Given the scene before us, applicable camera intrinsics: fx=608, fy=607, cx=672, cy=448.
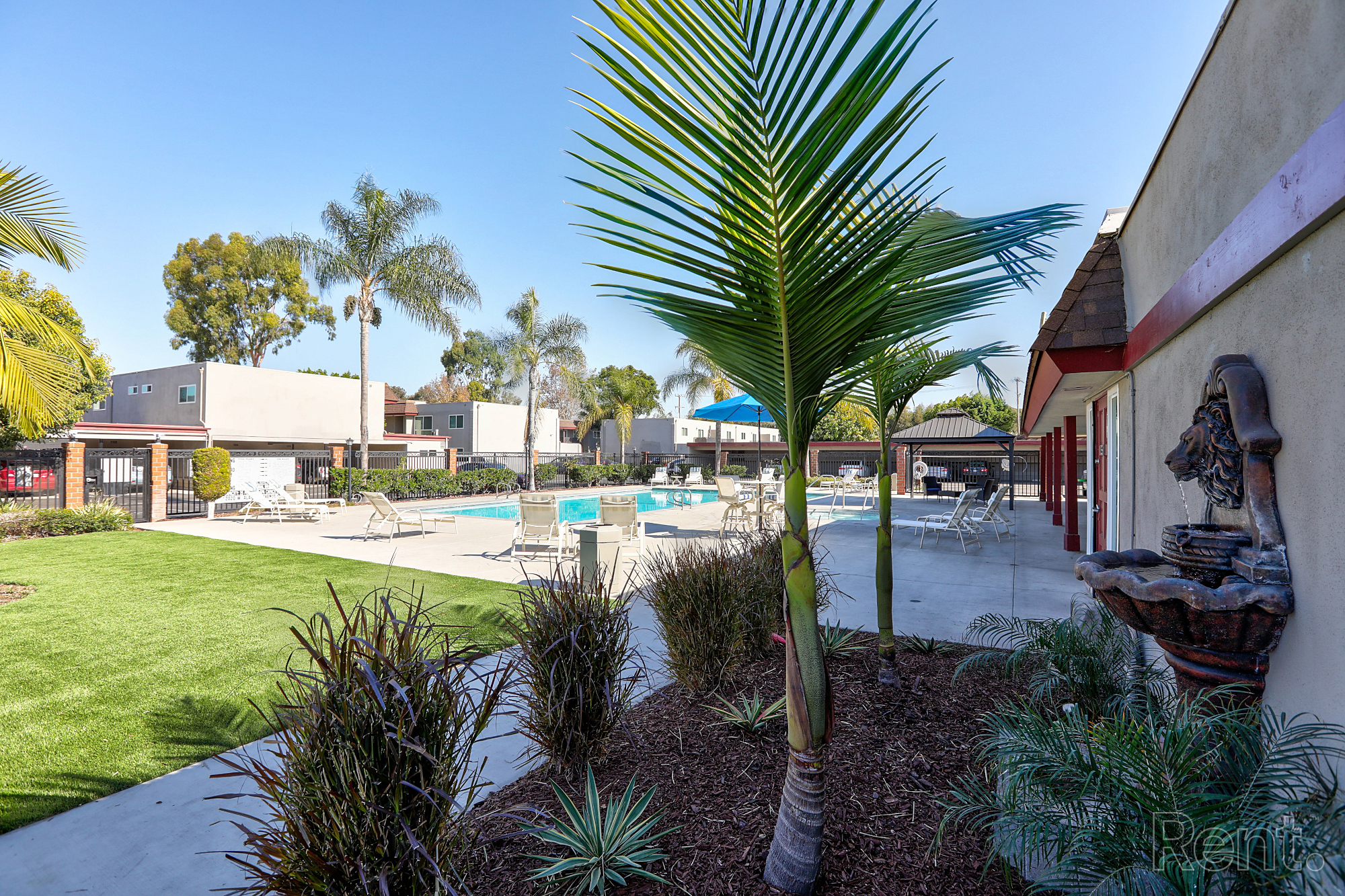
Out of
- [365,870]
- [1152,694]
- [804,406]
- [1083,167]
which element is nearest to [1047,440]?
[1083,167]

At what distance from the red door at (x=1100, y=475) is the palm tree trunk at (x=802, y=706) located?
667 cm

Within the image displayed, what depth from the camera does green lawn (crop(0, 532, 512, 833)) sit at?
2893 millimetres

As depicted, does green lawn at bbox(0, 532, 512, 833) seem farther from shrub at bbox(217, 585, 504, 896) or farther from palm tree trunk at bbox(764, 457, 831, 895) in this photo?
palm tree trunk at bbox(764, 457, 831, 895)

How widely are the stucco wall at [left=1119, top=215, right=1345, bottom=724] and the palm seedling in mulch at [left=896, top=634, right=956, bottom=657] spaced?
185 centimetres

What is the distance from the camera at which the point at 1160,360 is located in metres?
3.97

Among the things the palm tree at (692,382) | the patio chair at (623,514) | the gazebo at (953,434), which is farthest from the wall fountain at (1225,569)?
the palm tree at (692,382)

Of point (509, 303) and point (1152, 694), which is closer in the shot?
point (1152, 694)

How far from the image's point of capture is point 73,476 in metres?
12.3

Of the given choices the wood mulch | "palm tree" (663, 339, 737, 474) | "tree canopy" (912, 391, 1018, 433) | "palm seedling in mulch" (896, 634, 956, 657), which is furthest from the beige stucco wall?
"tree canopy" (912, 391, 1018, 433)

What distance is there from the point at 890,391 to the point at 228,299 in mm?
41423

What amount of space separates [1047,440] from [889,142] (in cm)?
1787

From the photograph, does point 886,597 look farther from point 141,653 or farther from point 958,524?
Result: point 958,524

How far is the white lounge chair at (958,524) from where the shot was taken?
9.50 metres

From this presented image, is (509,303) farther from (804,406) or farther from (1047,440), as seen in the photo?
(804,406)
